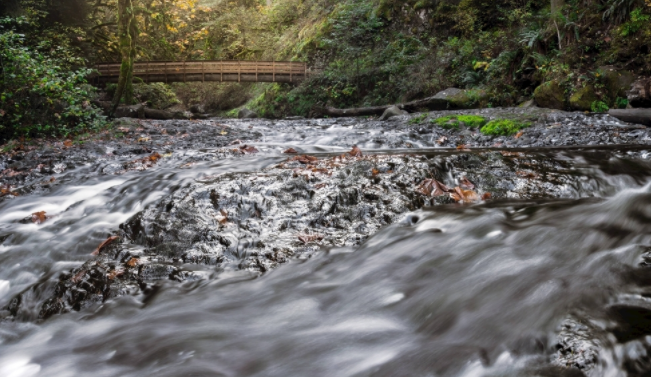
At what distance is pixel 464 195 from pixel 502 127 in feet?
16.2

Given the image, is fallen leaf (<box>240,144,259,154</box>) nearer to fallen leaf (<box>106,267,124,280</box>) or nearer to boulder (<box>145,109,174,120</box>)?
fallen leaf (<box>106,267,124,280</box>)

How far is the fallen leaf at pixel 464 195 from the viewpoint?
3859mm

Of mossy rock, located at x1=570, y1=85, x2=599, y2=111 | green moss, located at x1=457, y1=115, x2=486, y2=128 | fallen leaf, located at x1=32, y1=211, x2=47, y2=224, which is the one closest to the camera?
fallen leaf, located at x1=32, y1=211, x2=47, y2=224

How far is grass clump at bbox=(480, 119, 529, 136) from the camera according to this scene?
26.1 feet

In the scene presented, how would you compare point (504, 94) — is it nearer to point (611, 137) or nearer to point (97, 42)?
point (611, 137)

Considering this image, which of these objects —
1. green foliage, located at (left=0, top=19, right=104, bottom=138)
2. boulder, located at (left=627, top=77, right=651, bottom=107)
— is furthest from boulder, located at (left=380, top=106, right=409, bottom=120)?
green foliage, located at (left=0, top=19, right=104, bottom=138)

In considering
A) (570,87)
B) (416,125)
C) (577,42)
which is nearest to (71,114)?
(416,125)

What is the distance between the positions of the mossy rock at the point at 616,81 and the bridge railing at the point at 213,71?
13827 millimetres

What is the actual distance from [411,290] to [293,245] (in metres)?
1.07

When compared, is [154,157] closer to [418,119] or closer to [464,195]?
[464,195]

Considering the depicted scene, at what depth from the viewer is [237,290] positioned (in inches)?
108

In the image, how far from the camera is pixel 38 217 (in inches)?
163

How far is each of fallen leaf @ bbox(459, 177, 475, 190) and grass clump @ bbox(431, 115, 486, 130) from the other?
4985 mm

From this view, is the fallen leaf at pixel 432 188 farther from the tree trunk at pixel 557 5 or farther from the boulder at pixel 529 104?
the tree trunk at pixel 557 5
